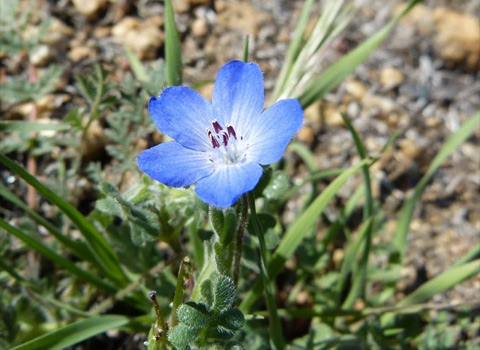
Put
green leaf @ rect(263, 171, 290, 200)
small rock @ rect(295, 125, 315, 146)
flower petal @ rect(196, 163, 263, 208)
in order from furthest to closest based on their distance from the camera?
small rock @ rect(295, 125, 315, 146)
green leaf @ rect(263, 171, 290, 200)
flower petal @ rect(196, 163, 263, 208)

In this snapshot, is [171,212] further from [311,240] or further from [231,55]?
[231,55]

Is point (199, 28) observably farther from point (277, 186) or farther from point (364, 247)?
point (277, 186)

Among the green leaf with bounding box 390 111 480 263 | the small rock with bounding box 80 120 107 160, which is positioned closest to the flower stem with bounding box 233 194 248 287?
the green leaf with bounding box 390 111 480 263

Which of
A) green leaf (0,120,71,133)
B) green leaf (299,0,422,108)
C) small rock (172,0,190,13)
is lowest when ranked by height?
green leaf (299,0,422,108)

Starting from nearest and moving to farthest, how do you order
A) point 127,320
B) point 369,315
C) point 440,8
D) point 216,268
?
point 216,268
point 127,320
point 369,315
point 440,8

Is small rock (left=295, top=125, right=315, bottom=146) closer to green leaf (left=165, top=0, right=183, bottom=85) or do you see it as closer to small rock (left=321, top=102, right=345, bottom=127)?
small rock (left=321, top=102, right=345, bottom=127)

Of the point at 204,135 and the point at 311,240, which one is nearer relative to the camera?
the point at 204,135

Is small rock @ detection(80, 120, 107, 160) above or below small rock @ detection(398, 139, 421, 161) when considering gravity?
above

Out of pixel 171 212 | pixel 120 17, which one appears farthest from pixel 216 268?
pixel 120 17
